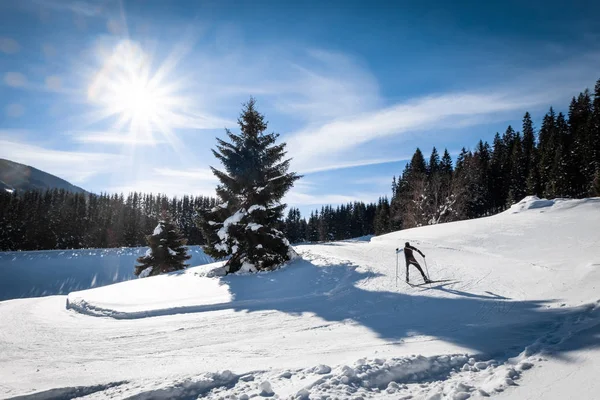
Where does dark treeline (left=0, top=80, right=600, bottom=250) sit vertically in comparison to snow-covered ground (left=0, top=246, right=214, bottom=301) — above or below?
above

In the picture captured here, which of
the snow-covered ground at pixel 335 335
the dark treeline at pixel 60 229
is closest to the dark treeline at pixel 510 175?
the snow-covered ground at pixel 335 335

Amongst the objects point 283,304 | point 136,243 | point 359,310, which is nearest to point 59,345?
point 283,304

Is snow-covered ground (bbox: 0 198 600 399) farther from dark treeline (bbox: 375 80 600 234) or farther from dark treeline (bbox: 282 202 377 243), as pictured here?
dark treeline (bbox: 282 202 377 243)

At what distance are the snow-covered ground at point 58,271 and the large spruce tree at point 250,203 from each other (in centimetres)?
3231

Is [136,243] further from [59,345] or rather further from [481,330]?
[481,330]

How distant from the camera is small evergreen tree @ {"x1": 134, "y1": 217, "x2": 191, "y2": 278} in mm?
26656

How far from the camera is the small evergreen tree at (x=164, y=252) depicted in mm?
26656

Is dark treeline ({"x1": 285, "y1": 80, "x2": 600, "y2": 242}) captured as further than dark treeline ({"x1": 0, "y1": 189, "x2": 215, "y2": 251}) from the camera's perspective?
No

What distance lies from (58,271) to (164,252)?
2494cm

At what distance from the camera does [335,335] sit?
688 cm

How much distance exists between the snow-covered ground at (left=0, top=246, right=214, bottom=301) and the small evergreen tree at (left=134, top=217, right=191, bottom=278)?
1889 cm

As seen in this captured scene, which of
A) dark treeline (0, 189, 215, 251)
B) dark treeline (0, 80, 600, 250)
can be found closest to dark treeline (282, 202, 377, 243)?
dark treeline (0, 80, 600, 250)

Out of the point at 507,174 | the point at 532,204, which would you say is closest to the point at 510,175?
the point at 507,174

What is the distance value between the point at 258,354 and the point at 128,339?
3789mm
